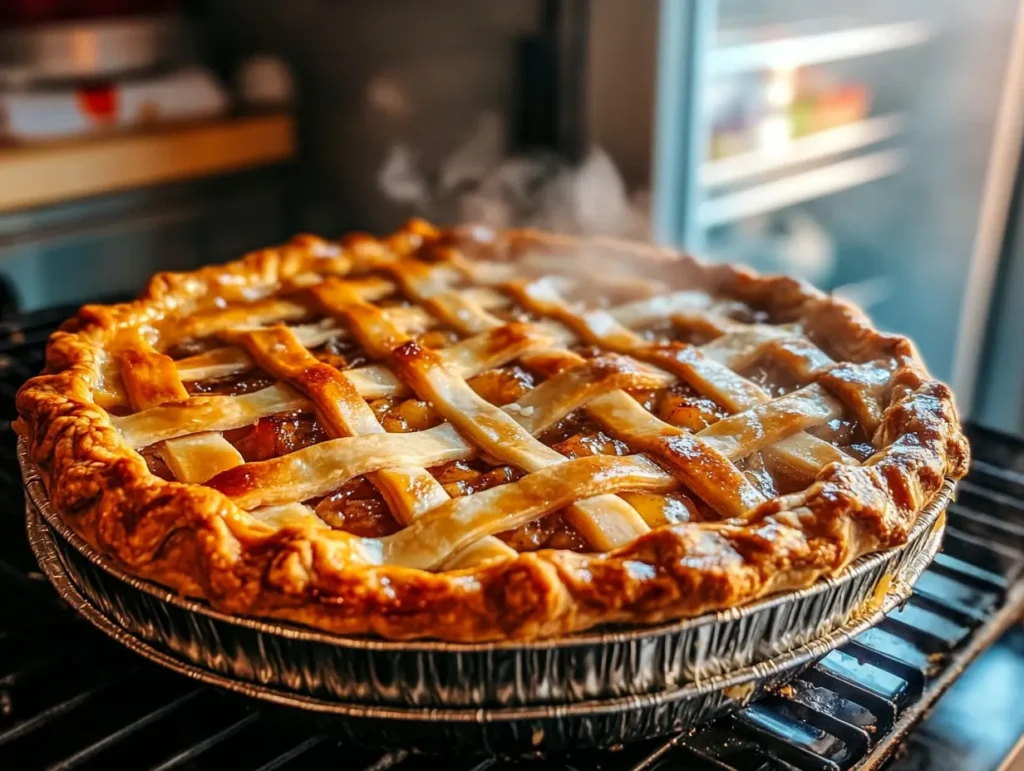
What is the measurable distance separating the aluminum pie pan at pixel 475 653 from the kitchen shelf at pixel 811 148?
218 centimetres

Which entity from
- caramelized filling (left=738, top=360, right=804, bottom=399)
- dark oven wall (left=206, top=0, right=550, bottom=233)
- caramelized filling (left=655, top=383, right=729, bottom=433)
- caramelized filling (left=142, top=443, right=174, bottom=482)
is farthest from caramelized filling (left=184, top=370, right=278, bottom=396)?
dark oven wall (left=206, top=0, right=550, bottom=233)

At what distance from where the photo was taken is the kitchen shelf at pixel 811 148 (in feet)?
9.53

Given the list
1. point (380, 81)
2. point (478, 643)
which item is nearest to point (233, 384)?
point (478, 643)

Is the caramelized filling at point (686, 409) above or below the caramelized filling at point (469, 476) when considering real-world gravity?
above

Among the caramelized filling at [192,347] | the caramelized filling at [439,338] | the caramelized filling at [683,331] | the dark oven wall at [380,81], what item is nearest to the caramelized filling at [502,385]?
the caramelized filling at [439,338]

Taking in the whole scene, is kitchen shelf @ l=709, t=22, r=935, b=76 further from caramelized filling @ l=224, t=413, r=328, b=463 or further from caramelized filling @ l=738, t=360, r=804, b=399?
caramelized filling @ l=224, t=413, r=328, b=463

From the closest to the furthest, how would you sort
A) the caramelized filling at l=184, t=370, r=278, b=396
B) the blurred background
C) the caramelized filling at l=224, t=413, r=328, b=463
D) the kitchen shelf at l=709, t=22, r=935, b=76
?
the caramelized filling at l=224, t=413, r=328, b=463
the caramelized filling at l=184, t=370, r=278, b=396
the blurred background
the kitchen shelf at l=709, t=22, r=935, b=76

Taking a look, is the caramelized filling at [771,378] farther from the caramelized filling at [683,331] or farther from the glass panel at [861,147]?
the glass panel at [861,147]

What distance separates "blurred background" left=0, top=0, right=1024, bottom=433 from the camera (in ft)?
7.32

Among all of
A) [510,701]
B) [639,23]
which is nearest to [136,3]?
[639,23]

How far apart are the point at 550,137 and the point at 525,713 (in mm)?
1762

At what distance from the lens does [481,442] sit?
1.07m

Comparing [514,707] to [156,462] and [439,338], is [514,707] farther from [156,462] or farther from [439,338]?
[439,338]

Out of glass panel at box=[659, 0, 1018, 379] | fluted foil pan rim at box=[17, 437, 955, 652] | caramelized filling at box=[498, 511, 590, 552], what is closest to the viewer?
fluted foil pan rim at box=[17, 437, 955, 652]
